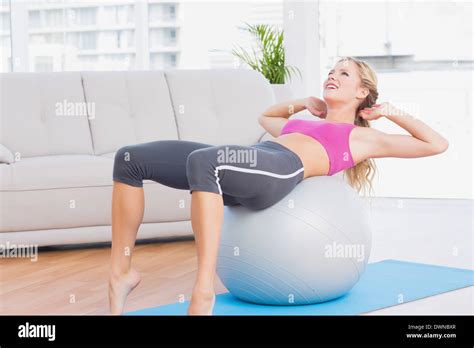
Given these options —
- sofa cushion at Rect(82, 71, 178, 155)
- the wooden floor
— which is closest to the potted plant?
sofa cushion at Rect(82, 71, 178, 155)

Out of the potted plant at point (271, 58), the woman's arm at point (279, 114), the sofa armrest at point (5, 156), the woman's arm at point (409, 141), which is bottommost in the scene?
the sofa armrest at point (5, 156)

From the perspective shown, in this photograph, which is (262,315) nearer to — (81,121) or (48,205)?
(48,205)

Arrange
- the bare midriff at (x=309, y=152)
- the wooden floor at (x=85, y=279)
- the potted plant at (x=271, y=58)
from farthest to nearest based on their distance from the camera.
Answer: the potted plant at (x=271, y=58) → the wooden floor at (x=85, y=279) → the bare midriff at (x=309, y=152)

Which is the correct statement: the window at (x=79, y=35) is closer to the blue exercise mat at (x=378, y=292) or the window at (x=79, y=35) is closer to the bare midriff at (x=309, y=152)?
the blue exercise mat at (x=378, y=292)

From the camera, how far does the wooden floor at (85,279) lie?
3053 millimetres

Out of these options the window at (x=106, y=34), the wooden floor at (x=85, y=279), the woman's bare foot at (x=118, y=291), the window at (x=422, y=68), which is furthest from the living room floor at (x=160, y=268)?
the window at (x=106, y=34)

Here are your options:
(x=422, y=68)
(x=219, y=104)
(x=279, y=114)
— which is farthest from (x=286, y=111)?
(x=422, y=68)

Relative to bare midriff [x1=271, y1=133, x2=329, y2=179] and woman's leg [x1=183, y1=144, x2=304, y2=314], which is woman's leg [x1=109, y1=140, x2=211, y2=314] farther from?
bare midriff [x1=271, y1=133, x2=329, y2=179]

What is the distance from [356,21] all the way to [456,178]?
140 cm

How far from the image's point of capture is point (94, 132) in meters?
4.67

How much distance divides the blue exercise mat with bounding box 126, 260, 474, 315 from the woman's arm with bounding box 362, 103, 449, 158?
1.79 ft

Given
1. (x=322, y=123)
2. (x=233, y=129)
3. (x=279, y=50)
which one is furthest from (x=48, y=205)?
(x=279, y=50)

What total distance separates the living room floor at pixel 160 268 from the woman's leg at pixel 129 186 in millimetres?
182

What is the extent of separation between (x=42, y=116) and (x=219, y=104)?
1.04 meters
